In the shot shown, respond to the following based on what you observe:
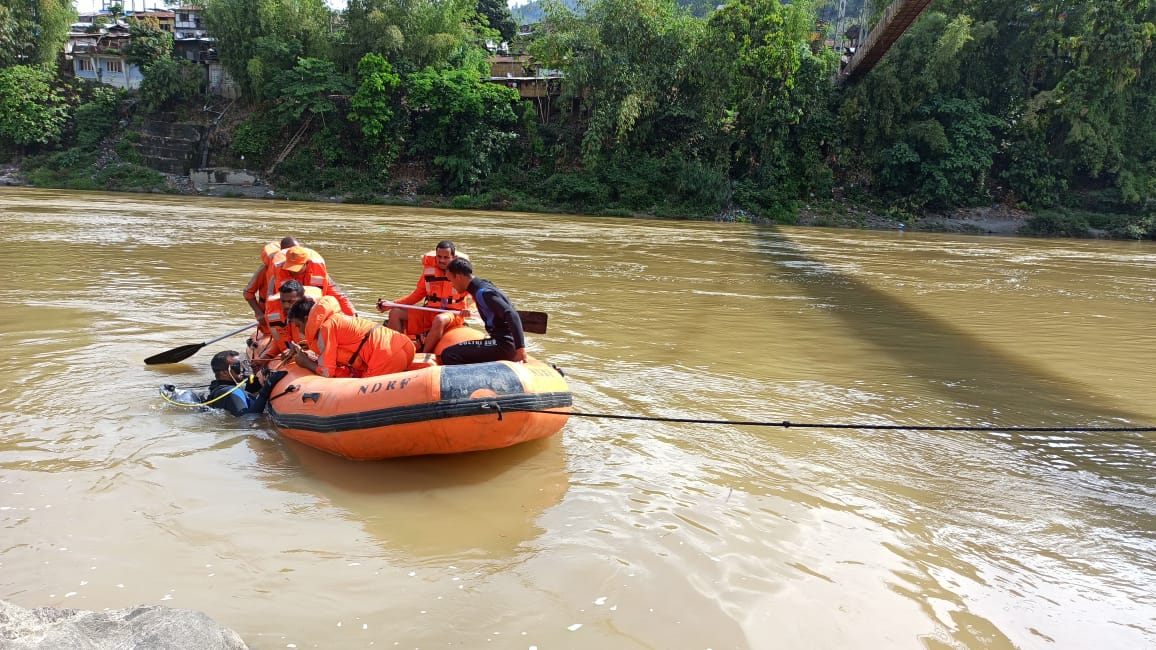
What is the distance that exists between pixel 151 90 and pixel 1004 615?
33.0 metres

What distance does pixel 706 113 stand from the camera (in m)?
25.5

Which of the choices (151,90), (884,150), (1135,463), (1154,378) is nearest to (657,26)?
(884,150)

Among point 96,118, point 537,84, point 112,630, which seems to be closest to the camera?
point 112,630

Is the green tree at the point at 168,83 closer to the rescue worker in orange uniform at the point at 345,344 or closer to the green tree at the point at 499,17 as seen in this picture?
the green tree at the point at 499,17

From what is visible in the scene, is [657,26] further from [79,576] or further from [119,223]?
[79,576]

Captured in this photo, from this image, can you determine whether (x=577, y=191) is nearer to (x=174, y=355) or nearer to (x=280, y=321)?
(x=174, y=355)

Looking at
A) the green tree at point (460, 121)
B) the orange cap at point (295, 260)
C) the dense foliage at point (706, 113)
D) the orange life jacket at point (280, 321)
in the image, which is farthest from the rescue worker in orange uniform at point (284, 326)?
the green tree at point (460, 121)

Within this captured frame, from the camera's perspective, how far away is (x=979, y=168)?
2361 centimetres

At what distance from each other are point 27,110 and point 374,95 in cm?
1298

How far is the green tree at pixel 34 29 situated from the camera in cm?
3014

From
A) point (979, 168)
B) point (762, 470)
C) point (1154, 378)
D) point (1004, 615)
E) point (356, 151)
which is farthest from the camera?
point (356, 151)

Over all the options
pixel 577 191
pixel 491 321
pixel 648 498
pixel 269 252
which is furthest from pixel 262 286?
pixel 577 191

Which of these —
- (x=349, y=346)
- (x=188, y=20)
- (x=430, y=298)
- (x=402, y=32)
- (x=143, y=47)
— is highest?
(x=188, y=20)

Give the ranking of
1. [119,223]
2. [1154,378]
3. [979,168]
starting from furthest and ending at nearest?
1. [979,168]
2. [119,223]
3. [1154,378]
